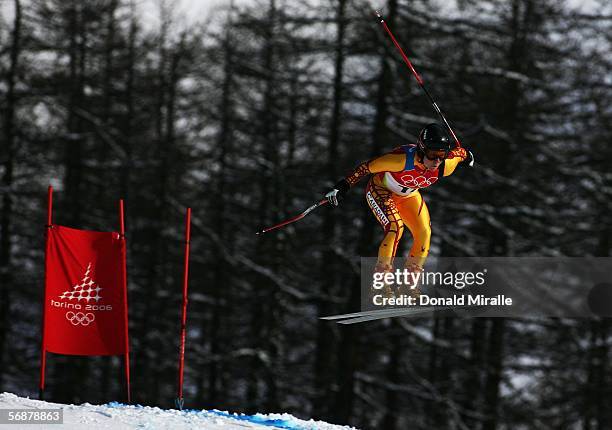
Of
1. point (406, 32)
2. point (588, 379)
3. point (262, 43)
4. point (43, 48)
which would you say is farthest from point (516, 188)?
point (43, 48)

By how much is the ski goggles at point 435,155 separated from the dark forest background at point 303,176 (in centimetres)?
721

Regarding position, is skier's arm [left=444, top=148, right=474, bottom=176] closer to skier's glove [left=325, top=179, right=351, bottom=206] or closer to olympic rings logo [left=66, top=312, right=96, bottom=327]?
skier's glove [left=325, top=179, right=351, bottom=206]

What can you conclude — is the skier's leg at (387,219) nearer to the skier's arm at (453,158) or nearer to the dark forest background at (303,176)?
the skier's arm at (453,158)

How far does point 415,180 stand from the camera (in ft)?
26.0

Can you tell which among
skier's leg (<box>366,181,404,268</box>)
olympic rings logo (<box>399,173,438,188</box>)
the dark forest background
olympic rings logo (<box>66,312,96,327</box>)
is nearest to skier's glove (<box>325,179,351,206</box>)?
skier's leg (<box>366,181,404,268</box>)

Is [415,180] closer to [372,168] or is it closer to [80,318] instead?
[372,168]

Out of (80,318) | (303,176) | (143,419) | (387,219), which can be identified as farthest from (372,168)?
(303,176)

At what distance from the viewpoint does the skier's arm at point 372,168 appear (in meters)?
7.82

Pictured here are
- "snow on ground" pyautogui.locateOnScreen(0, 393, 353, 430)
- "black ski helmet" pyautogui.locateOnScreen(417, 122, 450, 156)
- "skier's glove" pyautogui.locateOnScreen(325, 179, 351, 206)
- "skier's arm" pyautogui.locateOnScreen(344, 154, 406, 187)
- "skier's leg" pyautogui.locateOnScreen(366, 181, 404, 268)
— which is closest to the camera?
"black ski helmet" pyautogui.locateOnScreen(417, 122, 450, 156)

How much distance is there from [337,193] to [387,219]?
0.55 m

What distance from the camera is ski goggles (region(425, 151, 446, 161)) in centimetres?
761

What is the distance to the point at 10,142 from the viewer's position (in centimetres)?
1909

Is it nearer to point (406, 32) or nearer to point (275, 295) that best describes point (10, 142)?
point (275, 295)

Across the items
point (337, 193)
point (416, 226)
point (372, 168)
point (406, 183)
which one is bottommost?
point (416, 226)
